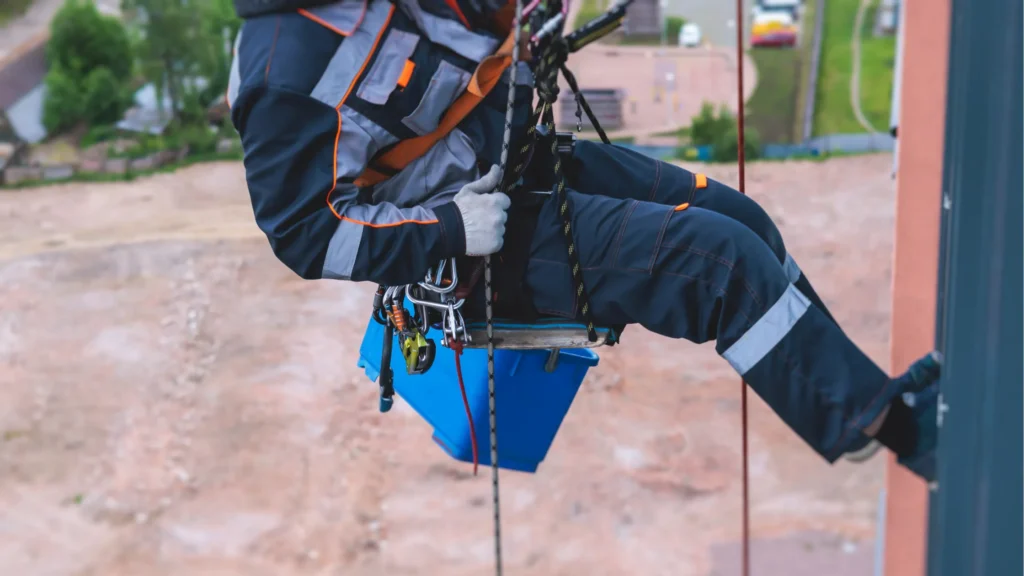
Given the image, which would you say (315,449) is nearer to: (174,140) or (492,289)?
(174,140)

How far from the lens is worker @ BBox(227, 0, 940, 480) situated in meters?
1.79

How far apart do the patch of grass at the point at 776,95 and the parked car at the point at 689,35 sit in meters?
0.61

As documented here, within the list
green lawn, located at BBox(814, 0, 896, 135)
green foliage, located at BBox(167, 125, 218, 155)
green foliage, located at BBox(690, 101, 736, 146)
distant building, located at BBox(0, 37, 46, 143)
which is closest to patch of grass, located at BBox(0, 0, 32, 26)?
distant building, located at BBox(0, 37, 46, 143)

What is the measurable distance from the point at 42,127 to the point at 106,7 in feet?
5.14

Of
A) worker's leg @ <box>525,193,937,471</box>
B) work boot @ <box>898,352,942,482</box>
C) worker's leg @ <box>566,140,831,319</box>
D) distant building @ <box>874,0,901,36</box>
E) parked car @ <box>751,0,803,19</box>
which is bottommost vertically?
distant building @ <box>874,0,901,36</box>

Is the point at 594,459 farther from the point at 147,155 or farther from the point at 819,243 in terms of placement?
the point at 147,155

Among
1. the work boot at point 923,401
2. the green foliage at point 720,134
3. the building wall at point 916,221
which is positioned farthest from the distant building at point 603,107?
the work boot at point 923,401

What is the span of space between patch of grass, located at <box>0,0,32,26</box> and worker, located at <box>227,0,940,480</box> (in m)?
11.5

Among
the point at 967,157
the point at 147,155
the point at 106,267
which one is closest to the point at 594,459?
the point at 106,267

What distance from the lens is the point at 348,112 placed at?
191 centimetres

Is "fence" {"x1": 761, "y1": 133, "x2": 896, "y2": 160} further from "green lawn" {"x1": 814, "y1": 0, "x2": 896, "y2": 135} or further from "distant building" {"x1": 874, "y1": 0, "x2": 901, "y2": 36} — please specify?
"distant building" {"x1": 874, "y1": 0, "x2": 901, "y2": 36}

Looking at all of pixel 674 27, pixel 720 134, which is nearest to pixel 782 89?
pixel 720 134

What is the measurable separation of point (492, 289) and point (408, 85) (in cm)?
37

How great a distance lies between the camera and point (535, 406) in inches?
94.2
